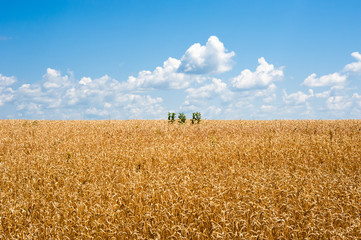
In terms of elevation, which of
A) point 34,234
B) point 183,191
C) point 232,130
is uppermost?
point 232,130

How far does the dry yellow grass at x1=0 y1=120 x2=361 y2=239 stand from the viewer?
13.0ft

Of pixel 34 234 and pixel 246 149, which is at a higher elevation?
pixel 246 149

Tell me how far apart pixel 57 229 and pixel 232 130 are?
500 inches

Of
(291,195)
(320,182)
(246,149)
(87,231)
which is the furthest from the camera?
(246,149)

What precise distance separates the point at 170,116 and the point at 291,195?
16077 mm

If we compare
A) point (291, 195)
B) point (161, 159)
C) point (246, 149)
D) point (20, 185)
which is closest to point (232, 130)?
point (246, 149)

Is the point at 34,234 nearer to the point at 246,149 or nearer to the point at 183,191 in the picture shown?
the point at 183,191

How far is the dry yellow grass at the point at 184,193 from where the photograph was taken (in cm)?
397

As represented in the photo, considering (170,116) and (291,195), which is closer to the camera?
(291,195)

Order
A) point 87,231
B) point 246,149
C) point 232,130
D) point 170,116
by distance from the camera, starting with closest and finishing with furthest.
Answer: point 87,231, point 246,149, point 232,130, point 170,116

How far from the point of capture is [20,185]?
6375mm

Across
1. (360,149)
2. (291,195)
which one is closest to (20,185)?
(291,195)

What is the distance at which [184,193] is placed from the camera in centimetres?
499

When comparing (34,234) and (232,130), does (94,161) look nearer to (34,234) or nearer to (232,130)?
(34,234)
